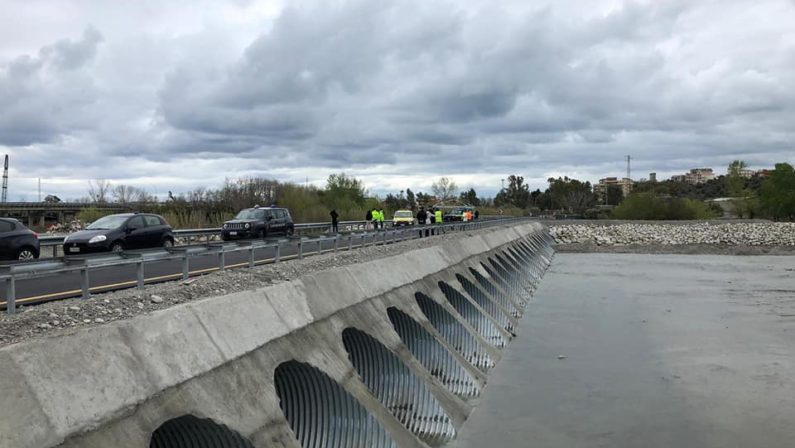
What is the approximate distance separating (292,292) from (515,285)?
2180 cm

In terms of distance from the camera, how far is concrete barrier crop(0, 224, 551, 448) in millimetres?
5457

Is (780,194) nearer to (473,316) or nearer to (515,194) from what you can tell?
(515,194)

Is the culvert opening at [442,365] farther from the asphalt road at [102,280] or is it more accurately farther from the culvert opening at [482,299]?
the culvert opening at [482,299]

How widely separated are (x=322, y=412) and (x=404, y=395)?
2.27m

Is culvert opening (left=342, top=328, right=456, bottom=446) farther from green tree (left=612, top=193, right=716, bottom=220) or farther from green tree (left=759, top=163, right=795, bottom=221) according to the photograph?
green tree (left=759, top=163, right=795, bottom=221)

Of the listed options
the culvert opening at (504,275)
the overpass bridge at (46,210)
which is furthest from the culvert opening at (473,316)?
the overpass bridge at (46,210)

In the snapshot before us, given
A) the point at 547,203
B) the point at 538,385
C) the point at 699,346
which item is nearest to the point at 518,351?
the point at 538,385

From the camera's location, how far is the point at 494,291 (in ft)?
86.1

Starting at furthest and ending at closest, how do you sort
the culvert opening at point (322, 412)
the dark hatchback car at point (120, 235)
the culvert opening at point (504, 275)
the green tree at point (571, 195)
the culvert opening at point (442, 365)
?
the green tree at point (571, 195) < the culvert opening at point (504, 275) < the dark hatchback car at point (120, 235) < the culvert opening at point (442, 365) < the culvert opening at point (322, 412)

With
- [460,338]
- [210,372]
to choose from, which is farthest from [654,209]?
[210,372]

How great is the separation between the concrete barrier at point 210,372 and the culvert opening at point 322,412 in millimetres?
29

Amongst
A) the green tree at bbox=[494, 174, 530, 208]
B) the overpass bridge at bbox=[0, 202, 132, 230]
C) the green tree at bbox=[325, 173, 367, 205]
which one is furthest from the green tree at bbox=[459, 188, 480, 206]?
the overpass bridge at bbox=[0, 202, 132, 230]

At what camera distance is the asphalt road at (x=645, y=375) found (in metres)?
11.8

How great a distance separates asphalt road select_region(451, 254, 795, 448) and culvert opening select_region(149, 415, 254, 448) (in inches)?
199
